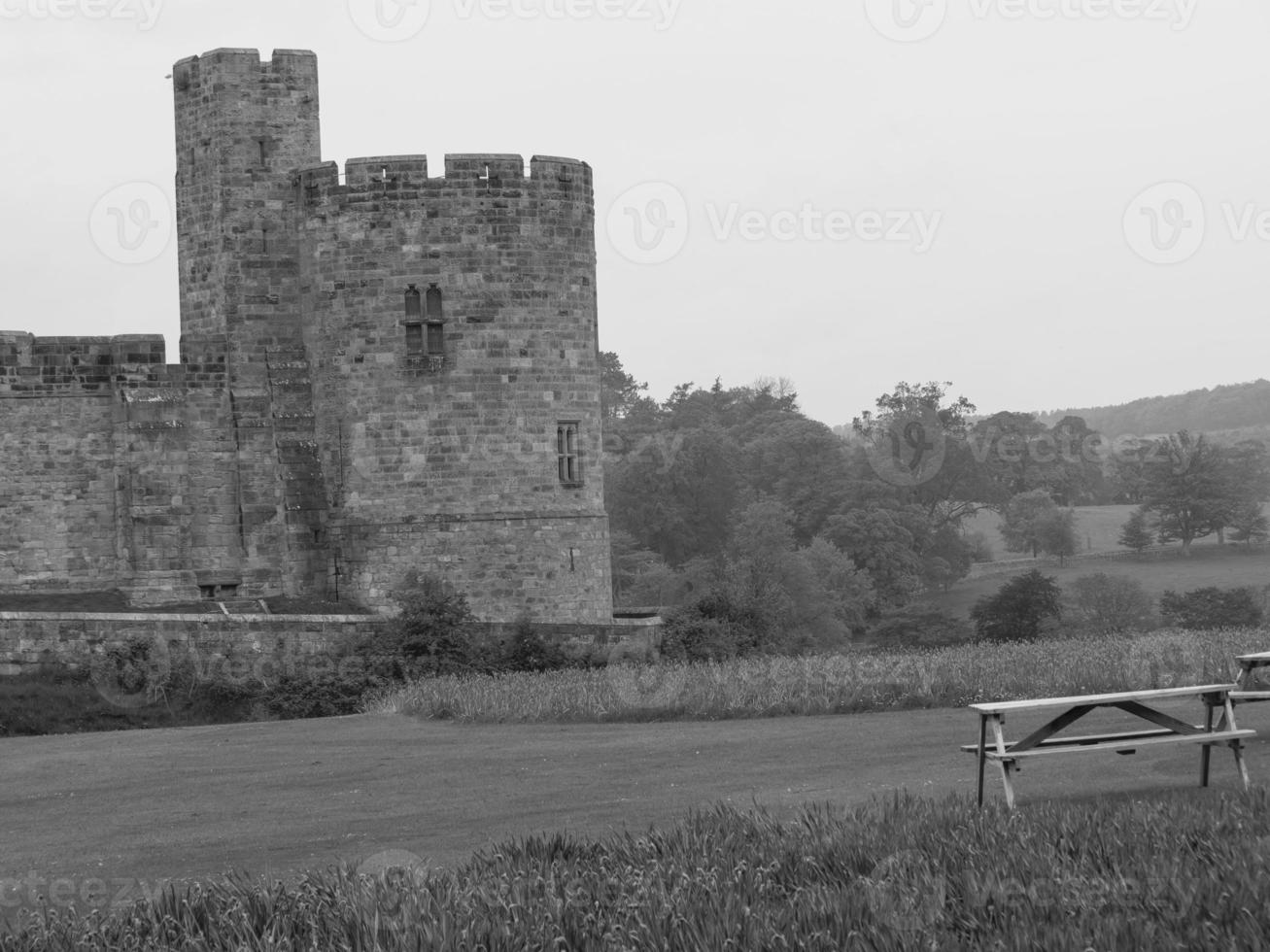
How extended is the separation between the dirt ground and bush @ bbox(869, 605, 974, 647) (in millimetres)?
30104

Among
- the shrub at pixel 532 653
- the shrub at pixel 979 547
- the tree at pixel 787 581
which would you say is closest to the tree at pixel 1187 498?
the shrub at pixel 979 547

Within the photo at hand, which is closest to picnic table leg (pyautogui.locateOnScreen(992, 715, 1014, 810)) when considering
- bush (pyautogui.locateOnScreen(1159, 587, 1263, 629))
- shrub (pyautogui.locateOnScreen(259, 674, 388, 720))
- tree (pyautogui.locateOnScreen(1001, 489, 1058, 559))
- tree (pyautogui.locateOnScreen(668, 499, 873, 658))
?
shrub (pyautogui.locateOnScreen(259, 674, 388, 720))

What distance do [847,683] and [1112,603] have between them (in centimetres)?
4768

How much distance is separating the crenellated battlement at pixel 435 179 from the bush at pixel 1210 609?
85.5ft

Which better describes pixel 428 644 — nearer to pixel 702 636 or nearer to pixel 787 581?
pixel 702 636

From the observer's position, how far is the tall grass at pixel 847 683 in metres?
20.7

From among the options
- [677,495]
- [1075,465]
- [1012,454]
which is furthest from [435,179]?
[1075,465]

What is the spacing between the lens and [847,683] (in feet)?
71.8

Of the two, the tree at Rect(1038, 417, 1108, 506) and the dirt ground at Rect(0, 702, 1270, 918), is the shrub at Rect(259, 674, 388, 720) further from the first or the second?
the tree at Rect(1038, 417, 1108, 506)

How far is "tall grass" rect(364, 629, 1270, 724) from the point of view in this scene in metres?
20.7

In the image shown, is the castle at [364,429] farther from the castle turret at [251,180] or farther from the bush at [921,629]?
the bush at [921,629]

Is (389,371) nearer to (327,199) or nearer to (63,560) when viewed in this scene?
(327,199)

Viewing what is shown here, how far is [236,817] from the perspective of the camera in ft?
50.0

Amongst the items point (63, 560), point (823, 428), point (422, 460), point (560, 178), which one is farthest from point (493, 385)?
point (823, 428)
